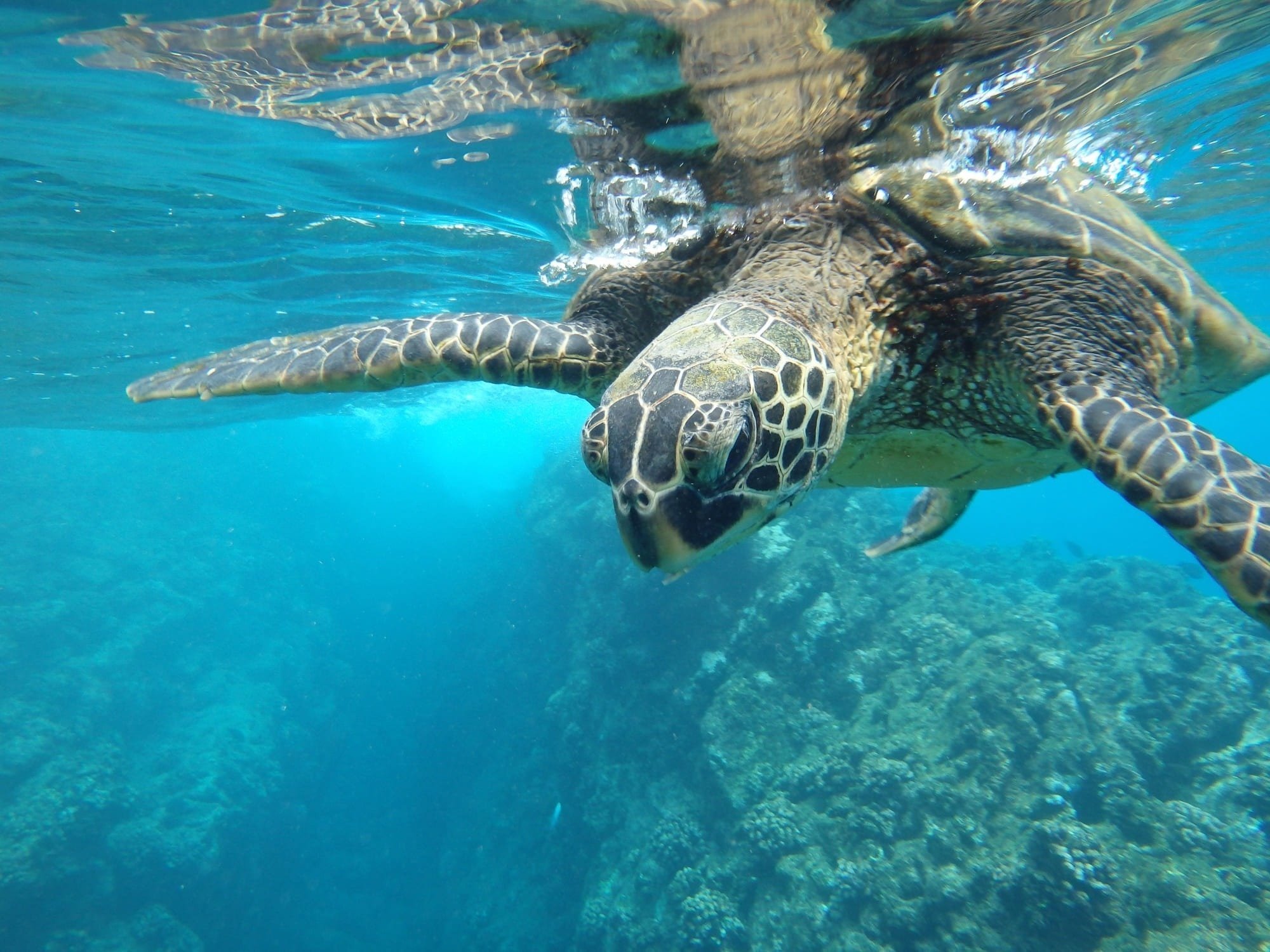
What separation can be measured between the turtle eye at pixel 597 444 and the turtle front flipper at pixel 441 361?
1.82 metres

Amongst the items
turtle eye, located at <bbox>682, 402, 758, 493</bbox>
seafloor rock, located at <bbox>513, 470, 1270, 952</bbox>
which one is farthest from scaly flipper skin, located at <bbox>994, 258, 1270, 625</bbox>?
seafloor rock, located at <bbox>513, 470, 1270, 952</bbox>

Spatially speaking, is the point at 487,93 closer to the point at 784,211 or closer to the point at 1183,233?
the point at 784,211

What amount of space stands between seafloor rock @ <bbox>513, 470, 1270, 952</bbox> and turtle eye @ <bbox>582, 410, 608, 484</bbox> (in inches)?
314

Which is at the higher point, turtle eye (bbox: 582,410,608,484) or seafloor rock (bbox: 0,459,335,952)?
turtle eye (bbox: 582,410,608,484)

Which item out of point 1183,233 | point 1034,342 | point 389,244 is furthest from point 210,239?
point 1183,233

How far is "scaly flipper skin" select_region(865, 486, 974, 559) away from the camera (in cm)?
583

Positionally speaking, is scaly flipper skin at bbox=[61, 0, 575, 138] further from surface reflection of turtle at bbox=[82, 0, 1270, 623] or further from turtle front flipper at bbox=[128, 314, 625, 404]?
turtle front flipper at bbox=[128, 314, 625, 404]

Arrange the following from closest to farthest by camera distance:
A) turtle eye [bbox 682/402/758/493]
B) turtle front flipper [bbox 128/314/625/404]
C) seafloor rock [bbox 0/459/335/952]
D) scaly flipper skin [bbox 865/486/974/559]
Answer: turtle eye [bbox 682/402/758/493] → turtle front flipper [bbox 128/314/625/404] → scaly flipper skin [bbox 865/486/974/559] → seafloor rock [bbox 0/459/335/952]

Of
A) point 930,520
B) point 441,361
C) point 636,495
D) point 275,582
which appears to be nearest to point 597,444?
point 636,495

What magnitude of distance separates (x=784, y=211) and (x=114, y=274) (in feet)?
40.7

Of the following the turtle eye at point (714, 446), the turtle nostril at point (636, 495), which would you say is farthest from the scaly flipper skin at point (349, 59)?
the turtle nostril at point (636, 495)

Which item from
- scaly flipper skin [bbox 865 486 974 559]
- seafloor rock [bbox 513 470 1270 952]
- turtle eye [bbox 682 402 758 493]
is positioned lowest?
seafloor rock [bbox 513 470 1270 952]

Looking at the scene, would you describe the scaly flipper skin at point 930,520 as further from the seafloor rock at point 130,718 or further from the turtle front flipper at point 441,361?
the seafloor rock at point 130,718

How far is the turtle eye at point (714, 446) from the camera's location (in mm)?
2219
